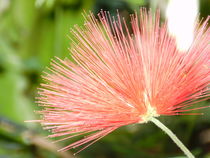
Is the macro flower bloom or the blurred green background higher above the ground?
the blurred green background

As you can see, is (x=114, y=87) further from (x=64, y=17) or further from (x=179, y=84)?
(x=64, y=17)

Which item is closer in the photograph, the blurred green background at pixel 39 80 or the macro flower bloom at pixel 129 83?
the macro flower bloom at pixel 129 83

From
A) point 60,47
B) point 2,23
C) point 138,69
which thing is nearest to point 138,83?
point 138,69

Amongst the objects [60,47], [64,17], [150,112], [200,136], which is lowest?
[150,112]

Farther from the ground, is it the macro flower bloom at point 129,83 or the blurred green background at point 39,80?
the blurred green background at point 39,80

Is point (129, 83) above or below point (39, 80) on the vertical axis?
below

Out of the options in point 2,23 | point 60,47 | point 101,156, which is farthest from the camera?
point 2,23

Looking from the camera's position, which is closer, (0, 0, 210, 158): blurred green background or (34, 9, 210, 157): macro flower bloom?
(34, 9, 210, 157): macro flower bloom

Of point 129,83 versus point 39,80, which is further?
point 39,80
